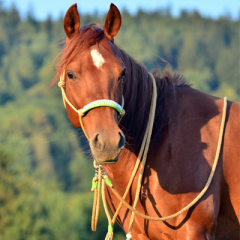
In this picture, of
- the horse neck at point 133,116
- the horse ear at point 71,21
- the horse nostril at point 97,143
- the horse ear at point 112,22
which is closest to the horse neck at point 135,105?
the horse neck at point 133,116

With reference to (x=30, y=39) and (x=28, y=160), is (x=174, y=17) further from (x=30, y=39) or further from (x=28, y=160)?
(x=28, y=160)

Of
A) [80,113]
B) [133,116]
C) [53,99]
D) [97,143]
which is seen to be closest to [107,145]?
[97,143]

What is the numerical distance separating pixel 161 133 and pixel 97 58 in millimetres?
988

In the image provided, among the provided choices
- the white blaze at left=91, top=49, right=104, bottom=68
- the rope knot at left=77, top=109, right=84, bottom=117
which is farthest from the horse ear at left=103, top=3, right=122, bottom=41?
the rope knot at left=77, top=109, right=84, bottom=117

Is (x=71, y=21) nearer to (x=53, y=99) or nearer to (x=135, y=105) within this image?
(x=135, y=105)

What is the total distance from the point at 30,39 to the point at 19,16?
2392 centimetres

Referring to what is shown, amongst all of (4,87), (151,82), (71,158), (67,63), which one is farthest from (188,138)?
(4,87)

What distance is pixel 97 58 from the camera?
310 cm

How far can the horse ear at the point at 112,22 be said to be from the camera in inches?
130

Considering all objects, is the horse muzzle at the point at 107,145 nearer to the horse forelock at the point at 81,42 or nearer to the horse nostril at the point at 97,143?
the horse nostril at the point at 97,143

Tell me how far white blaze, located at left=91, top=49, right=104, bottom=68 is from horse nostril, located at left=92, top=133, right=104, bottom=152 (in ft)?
2.05

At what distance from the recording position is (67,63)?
128 inches

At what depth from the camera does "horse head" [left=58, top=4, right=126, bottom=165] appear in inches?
112

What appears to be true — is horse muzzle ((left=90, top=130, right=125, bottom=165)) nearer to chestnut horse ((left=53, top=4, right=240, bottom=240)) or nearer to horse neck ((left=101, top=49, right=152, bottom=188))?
chestnut horse ((left=53, top=4, right=240, bottom=240))
